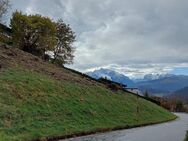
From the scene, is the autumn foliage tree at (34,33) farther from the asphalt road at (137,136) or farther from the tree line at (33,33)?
the asphalt road at (137,136)

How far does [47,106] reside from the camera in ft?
131

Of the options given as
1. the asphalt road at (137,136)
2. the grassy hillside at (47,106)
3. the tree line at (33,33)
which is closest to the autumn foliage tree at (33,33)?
the tree line at (33,33)

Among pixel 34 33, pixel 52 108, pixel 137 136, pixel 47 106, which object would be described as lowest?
pixel 137 136

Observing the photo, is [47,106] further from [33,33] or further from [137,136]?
[33,33]

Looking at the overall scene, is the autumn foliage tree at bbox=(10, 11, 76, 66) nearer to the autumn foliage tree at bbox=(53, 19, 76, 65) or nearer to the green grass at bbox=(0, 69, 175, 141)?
the autumn foliage tree at bbox=(53, 19, 76, 65)

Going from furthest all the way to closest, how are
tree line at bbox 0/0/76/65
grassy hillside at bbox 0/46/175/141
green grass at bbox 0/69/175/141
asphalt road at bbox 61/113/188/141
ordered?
tree line at bbox 0/0/76/65 → asphalt road at bbox 61/113/188/141 → grassy hillside at bbox 0/46/175/141 → green grass at bbox 0/69/175/141

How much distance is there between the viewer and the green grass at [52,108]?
31567mm

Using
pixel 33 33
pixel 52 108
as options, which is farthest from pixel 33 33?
pixel 52 108

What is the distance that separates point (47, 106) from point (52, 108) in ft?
2.05

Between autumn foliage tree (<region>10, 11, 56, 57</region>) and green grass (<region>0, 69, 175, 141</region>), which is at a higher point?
autumn foliage tree (<region>10, 11, 56, 57</region>)

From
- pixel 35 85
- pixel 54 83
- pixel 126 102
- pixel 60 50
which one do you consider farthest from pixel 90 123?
pixel 60 50

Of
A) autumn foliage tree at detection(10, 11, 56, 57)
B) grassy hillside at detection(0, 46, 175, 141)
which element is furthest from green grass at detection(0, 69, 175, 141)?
autumn foliage tree at detection(10, 11, 56, 57)

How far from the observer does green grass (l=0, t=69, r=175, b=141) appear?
31567mm

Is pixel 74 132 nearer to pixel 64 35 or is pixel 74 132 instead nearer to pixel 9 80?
pixel 9 80
